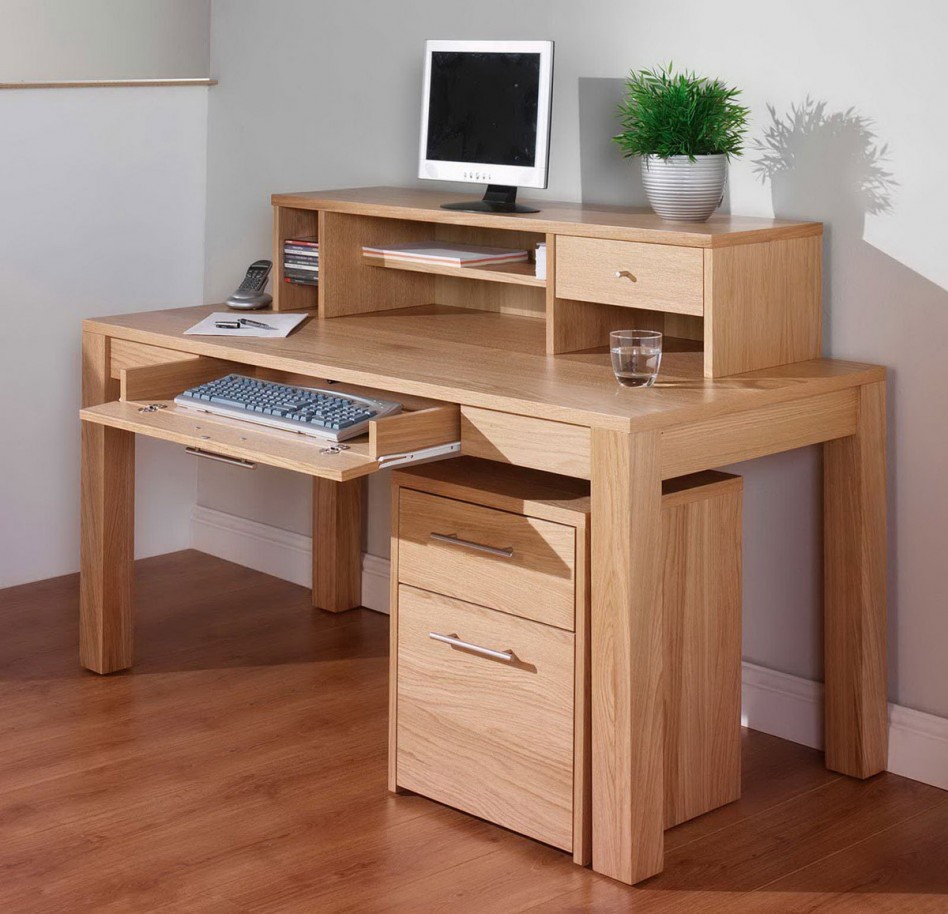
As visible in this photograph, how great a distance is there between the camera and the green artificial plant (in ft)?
8.61

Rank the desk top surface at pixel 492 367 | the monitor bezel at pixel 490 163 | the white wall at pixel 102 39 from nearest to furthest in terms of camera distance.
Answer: the desk top surface at pixel 492 367, the monitor bezel at pixel 490 163, the white wall at pixel 102 39

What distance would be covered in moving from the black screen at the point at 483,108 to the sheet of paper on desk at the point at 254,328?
460 millimetres

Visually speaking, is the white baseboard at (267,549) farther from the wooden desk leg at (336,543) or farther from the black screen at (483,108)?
the black screen at (483,108)

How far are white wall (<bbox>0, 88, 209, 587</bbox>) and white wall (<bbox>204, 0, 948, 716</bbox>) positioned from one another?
2.25 feet

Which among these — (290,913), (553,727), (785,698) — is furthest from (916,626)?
(290,913)

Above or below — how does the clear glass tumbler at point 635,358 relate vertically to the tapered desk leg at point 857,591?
above

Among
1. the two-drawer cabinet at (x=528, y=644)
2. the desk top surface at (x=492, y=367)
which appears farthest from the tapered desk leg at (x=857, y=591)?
the two-drawer cabinet at (x=528, y=644)

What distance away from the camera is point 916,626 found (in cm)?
264

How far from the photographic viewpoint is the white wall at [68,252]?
11.6 feet

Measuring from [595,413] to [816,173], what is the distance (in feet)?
2.59

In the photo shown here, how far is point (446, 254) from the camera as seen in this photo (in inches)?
116

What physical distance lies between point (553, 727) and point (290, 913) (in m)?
0.50

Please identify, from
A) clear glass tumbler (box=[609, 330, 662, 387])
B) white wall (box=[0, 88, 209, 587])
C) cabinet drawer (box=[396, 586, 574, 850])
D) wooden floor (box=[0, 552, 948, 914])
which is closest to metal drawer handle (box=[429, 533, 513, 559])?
cabinet drawer (box=[396, 586, 574, 850])

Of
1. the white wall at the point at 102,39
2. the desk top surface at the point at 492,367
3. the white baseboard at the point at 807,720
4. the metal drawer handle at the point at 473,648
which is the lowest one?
the white baseboard at the point at 807,720
